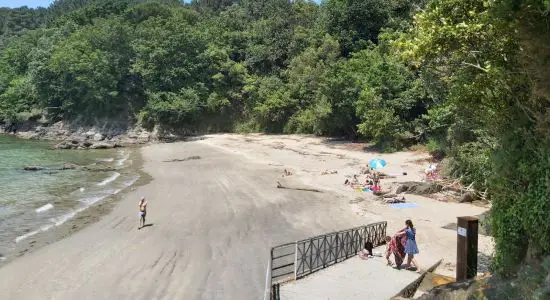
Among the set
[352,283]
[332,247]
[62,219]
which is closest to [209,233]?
[332,247]

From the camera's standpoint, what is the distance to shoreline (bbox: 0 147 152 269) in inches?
734

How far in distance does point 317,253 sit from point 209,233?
8500 mm

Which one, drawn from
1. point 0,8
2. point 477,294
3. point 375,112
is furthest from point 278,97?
point 0,8

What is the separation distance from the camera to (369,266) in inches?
516

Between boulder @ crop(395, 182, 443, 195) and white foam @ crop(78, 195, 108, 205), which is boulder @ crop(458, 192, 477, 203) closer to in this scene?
boulder @ crop(395, 182, 443, 195)

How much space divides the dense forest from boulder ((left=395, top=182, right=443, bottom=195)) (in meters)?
1.80

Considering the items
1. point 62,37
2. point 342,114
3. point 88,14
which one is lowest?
point 342,114

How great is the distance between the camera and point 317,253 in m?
12.8

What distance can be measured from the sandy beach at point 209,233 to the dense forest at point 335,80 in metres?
5.08

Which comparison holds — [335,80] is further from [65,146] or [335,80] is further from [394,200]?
[65,146]

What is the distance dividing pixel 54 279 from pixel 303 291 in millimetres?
9606

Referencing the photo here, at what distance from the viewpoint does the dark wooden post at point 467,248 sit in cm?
1091

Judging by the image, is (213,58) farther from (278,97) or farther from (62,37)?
(62,37)

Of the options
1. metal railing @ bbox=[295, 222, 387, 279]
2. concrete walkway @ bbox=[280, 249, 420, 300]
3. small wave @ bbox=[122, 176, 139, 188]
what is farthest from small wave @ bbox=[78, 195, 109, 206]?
concrete walkway @ bbox=[280, 249, 420, 300]
